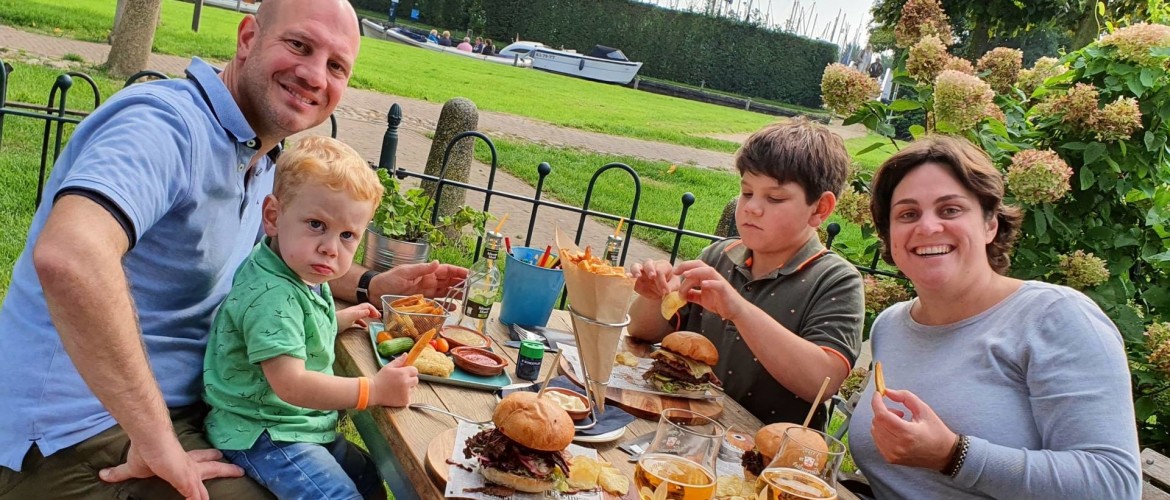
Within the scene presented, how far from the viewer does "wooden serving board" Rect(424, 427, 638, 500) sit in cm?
185

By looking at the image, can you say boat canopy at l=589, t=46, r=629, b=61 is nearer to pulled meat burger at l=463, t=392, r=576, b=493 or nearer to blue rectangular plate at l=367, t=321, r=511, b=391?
blue rectangular plate at l=367, t=321, r=511, b=391

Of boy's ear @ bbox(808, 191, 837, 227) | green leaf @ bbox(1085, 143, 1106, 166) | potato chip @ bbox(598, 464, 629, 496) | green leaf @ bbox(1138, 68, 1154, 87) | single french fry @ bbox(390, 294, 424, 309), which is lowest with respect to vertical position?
potato chip @ bbox(598, 464, 629, 496)

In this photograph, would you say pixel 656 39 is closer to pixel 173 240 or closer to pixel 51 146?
pixel 51 146

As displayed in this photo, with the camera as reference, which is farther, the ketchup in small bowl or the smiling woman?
the ketchup in small bowl

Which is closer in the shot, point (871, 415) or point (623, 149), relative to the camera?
point (871, 415)

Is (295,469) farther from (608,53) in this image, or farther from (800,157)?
(608,53)

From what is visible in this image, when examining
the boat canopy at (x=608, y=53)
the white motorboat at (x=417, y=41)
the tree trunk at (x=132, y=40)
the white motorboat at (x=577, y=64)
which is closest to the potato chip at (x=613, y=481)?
the tree trunk at (x=132, y=40)

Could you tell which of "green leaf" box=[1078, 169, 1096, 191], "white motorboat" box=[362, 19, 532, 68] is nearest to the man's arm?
"green leaf" box=[1078, 169, 1096, 191]

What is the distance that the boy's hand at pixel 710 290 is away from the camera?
2.65m

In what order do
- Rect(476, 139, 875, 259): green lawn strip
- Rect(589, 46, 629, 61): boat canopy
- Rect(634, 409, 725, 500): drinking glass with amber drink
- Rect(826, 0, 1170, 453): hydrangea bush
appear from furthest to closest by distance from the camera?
Rect(589, 46, 629, 61): boat canopy, Rect(476, 139, 875, 259): green lawn strip, Rect(826, 0, 1170, 453): hydrangea bush, Rect(634, 409, 725, 500): drinking glass with amber drink

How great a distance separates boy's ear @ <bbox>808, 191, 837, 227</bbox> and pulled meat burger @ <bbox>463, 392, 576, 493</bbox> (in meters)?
1.52

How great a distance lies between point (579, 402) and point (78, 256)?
1.23 metres

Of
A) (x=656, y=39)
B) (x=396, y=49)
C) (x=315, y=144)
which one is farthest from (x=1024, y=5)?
(x=656, y=39)

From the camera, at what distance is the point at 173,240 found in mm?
2207
